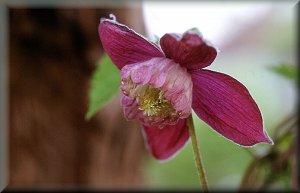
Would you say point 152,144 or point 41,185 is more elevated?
point 152,144

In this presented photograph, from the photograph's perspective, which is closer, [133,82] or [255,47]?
[133,82]

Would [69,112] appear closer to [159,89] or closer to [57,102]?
[57,102]

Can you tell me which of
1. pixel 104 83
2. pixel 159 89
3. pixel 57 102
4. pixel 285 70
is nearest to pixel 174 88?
pixel 159 89

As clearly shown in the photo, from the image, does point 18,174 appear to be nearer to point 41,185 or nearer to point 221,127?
point 41,185

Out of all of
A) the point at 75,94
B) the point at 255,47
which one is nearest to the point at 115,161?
the point at 75,94

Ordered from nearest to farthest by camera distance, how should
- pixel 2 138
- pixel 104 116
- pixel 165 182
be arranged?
pixel 2 138 < pixel 104 116 < pixel 165 182

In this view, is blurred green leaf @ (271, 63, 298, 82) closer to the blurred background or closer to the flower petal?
the blurred background

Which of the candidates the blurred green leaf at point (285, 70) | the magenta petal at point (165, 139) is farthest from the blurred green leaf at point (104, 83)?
the blurred green leaf at point (285, 70)
